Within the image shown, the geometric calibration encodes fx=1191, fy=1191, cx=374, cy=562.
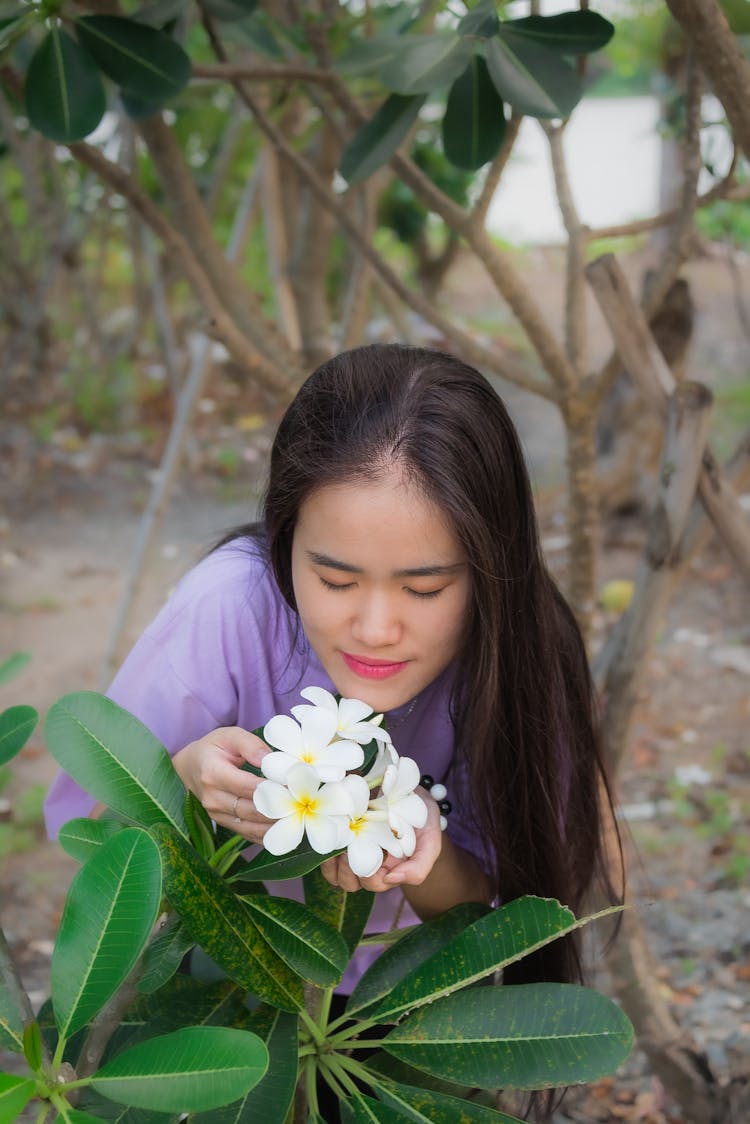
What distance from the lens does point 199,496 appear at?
16.4ft

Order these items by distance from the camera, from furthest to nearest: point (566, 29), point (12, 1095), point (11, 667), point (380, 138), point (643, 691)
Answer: point (643, 691)
point (380, 138)
point (566, 29)
point (11, 667)
point (12, 1095)

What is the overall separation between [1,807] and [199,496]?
2.24 m

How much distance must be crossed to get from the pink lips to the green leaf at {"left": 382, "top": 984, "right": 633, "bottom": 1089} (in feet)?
0.91

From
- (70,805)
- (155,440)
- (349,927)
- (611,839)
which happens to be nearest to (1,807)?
(70,805)

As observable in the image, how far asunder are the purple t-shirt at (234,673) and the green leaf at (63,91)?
56 centimetres

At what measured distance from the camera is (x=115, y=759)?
0.97 metres

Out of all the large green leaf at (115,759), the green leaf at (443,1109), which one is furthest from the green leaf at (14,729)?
the green leaf at (443,1109)

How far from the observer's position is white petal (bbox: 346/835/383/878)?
2.89ft

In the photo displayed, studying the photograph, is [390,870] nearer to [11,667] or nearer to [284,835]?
[284,835]

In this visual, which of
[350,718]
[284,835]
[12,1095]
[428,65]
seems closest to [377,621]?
[350,718]

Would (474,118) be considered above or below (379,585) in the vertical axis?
above

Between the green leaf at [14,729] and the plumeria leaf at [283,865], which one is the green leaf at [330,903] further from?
the green leaf at [14,729]

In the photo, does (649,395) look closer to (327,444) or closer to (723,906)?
(327,444)

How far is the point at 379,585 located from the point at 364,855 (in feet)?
0.81
